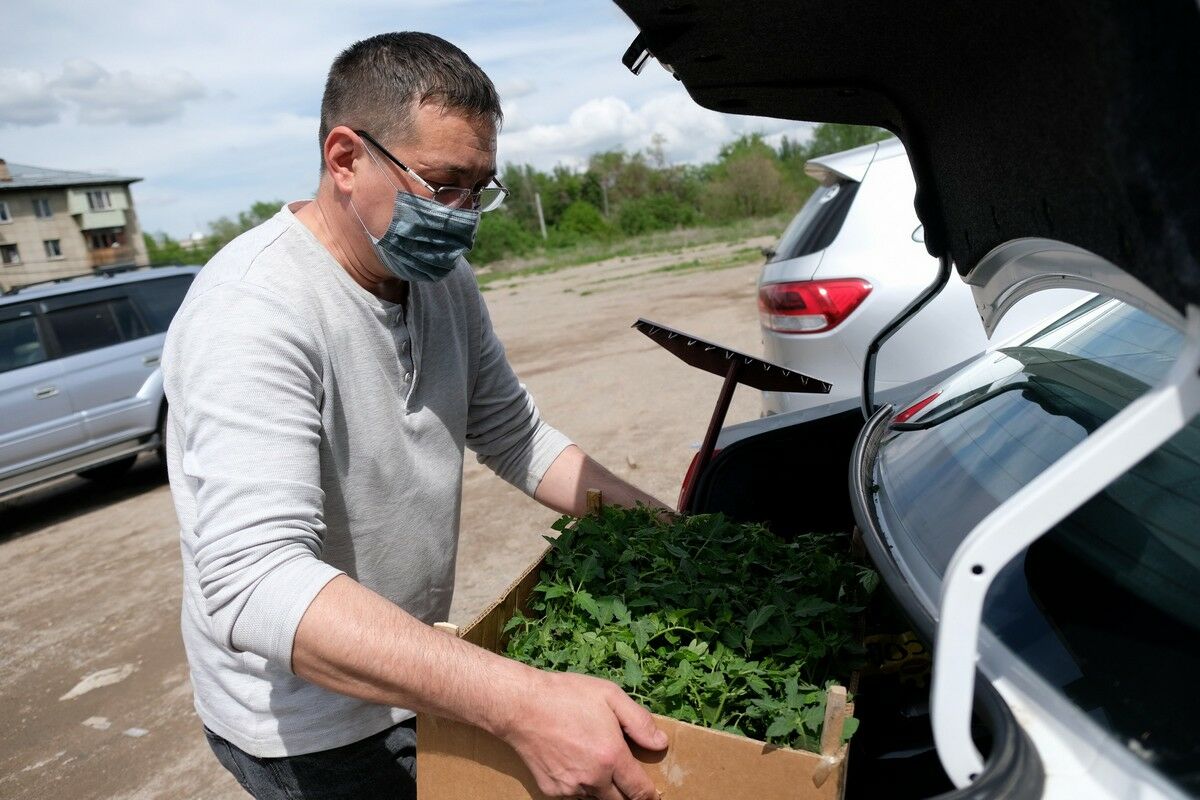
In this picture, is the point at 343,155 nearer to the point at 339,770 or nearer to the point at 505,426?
the point at 505,426

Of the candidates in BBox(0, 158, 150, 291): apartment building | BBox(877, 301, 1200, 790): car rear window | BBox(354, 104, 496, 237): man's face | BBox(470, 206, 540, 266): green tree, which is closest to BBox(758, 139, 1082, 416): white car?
BBox(877, 301, 1200, 790): car rear window

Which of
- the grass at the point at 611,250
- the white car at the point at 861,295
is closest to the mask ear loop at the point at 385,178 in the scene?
the white car at the point at 861,295

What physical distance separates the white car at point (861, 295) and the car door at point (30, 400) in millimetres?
6449

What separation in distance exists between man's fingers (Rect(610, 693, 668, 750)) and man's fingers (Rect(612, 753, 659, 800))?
0.11ft

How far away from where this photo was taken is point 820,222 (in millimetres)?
5164

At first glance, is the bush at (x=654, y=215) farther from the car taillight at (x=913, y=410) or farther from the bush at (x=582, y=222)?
the car taillight at (x=913, y=410)

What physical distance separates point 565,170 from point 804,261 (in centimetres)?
7214

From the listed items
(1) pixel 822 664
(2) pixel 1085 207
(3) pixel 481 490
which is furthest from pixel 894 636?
(3) pixel 481 490

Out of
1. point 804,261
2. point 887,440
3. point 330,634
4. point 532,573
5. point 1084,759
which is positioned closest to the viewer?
point 1084,759

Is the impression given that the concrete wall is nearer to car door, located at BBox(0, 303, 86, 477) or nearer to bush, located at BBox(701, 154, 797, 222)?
bush, located at BBox(701, 154, 797, 222)

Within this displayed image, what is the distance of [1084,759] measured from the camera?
3.72 ft

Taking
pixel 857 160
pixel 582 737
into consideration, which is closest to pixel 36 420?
pixel 857 160

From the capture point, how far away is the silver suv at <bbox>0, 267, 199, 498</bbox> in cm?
813

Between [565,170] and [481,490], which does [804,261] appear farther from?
[565,170]
